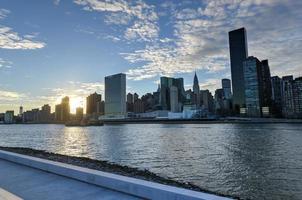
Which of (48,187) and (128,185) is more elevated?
(128,185)

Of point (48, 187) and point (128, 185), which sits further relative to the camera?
Result: point (48, 187)

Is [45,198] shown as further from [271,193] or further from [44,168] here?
[271,193]

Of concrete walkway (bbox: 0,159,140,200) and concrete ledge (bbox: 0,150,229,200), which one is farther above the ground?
concrete ledge (bbox: 0,150,229,200)

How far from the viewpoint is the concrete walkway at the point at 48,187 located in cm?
852

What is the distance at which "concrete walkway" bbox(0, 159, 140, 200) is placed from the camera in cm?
852

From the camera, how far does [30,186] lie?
390 inches

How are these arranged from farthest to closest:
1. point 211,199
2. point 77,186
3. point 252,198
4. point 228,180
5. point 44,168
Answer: point 228,180
point 252,198
point 44,168
point 77,186
point 211,199

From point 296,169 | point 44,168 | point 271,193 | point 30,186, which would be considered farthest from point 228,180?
point 30,186

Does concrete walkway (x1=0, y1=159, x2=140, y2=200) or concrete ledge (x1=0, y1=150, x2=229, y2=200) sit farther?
concrete walkway (x1=0, y1=159, x2=140, y2=200)

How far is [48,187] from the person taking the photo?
968 centimetres

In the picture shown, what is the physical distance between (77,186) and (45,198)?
1.39m

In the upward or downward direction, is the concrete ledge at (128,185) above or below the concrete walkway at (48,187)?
above

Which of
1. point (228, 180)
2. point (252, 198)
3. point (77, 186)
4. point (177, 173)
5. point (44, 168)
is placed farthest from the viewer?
point (177, 173)

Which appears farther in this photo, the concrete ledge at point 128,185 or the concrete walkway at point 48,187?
the concrete walkway at point 48,187
